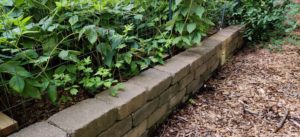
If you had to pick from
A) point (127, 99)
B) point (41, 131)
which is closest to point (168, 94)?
point (127, 99)

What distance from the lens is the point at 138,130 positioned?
1887 mm

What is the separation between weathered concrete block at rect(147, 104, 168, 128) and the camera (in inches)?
79.6

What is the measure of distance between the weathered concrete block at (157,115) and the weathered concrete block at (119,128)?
27 cm

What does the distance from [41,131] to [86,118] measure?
24 cm

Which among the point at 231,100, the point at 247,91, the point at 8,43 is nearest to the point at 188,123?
the point at 231,100

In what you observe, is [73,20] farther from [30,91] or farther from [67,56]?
[30,91]

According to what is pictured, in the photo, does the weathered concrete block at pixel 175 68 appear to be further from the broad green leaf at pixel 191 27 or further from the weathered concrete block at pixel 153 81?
the broad green leaf at pixel 191 27

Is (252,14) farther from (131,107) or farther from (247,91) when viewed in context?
(131,107)

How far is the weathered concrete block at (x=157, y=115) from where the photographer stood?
202cm

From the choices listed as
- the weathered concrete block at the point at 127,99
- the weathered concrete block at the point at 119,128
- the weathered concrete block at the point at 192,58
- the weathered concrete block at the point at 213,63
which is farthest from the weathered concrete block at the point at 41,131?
the weathered concrete block at the point at 213,63

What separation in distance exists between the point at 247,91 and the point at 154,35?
3.72ft

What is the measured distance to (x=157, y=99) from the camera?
2035 mm

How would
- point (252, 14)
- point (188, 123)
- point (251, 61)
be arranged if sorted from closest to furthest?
point (188, 123), point (251, 61), point (252, 14)

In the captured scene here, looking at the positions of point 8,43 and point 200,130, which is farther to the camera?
point 200,130
